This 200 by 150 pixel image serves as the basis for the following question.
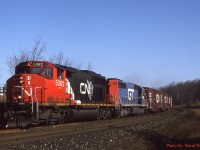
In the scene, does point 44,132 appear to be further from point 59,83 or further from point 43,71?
point 59,83

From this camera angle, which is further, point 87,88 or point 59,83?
point 87,88

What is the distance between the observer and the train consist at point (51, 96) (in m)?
19.3

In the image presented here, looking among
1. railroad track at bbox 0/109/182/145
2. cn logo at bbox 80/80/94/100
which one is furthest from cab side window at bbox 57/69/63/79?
cn logo at bbox 80/80/94/100

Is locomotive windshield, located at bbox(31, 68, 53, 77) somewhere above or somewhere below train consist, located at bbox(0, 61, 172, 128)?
above

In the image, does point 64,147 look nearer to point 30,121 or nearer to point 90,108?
point 30,121

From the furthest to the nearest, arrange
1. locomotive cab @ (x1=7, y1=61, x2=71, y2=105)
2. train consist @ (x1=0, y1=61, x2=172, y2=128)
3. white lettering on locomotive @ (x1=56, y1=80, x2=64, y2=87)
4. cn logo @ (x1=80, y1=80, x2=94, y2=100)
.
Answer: cn logo @ (x1=80, y1=80, x2=94, y2=100) → white lettering on locomotive @ (x1=56, y1=80, x2=64, y2=87) → locomotive cab @ (x1=7, y1=61, x2=71, y2=105) → train consist @ (x1=0, y1=61, x2=172, y2=128)

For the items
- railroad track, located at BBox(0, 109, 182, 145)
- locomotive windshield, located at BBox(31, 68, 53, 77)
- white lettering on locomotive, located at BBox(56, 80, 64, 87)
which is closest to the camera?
railroad track, located at BBox(0, 109, 182, 145)

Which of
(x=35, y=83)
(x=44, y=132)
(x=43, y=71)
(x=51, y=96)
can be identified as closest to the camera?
(x=44, y=132)

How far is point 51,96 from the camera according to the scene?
70.3 ft

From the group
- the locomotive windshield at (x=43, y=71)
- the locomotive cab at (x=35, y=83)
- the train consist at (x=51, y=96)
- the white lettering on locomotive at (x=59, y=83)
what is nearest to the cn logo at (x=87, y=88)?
the train consist at (x=51, y=96)

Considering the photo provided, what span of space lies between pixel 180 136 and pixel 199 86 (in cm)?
14360

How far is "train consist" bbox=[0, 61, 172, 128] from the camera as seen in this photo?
19.3 meters

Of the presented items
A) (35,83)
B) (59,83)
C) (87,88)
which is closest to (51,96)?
(59,83)

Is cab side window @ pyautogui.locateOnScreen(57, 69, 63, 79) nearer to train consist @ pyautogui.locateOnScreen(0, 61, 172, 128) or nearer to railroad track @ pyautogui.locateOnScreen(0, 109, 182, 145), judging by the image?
train consist @ pyautogui.locateOnScreen(0, 61, 172, 128)
